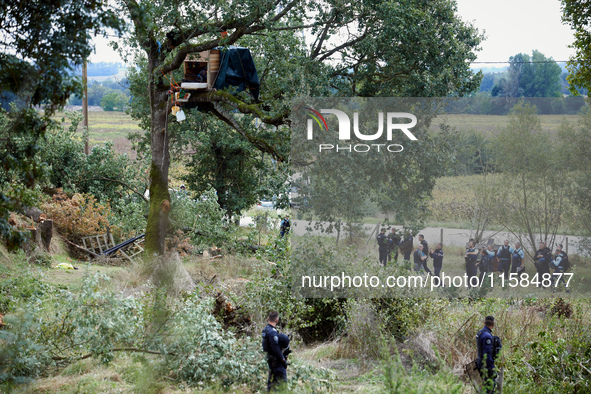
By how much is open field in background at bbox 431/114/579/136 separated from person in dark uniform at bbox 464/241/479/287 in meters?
2.39

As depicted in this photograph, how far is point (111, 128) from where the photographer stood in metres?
56.2

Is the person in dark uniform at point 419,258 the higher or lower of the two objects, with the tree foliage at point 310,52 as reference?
lower

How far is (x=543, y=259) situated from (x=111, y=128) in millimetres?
52605

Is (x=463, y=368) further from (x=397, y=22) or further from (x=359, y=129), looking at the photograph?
(x=397, y=22)

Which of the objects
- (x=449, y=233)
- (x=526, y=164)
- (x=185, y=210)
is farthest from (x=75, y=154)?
(x=526, y=164)

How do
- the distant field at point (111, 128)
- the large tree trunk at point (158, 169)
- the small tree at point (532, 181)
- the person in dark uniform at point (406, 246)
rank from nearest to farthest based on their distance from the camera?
1. the person in dark uniform at point (406, 246)
2. the small tree at point (532, 181)
3. the large tree trunk at point (158, 169)
4. the distant field at point (111, 128)

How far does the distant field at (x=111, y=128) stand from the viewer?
46.2m

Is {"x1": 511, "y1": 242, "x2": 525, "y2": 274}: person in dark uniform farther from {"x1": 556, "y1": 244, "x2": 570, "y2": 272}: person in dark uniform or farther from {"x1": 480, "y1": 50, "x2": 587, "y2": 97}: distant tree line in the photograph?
{"x1": 480, "y1": 50, "x2": 587, "y2": 97}: distant tree line

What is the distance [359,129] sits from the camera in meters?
10.6

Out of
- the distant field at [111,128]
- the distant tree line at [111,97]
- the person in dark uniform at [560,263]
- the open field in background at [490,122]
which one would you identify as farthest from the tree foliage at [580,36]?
the distant field at [111,128]

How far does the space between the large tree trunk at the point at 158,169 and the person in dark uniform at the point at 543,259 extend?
881 cm

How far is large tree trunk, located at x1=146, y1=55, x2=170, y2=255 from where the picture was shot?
13.5 meters

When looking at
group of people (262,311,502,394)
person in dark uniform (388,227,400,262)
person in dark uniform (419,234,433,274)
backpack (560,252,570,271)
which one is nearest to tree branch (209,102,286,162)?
person in dark uniform (388,227,400,262)

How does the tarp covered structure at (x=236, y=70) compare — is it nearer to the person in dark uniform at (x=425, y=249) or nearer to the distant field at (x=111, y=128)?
the person in dark uniform at (x=425, y=249)
